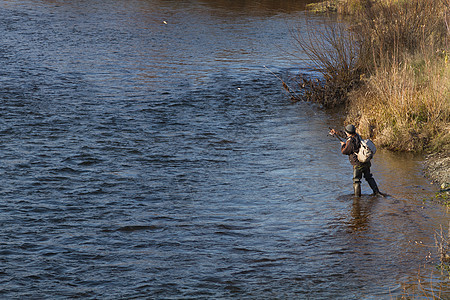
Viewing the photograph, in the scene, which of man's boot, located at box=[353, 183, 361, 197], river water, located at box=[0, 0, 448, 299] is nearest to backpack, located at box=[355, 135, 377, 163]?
man's boot, located at box=[353, 183, 361, 197]

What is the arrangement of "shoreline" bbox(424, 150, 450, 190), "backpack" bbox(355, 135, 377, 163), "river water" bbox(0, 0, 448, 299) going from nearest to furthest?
"river water" bbox(0, 0, 448, 299) < "backpack" bbox(355, 135, 377, 163) < "shoreline" bbox(424, 150, 450, 190)

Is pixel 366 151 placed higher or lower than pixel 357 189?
higher

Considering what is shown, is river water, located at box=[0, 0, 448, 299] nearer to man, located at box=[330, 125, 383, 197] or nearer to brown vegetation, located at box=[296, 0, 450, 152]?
man, located at box=[330, 125, 383, 197]

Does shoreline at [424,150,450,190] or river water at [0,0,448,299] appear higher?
shoreline at [424,150,450,190]

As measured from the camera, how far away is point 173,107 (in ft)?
57.5

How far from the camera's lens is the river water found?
783 cm

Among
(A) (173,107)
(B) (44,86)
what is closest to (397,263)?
(A) (173,107)

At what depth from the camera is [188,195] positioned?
1099 centimetres

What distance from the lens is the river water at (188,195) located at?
25.7 ft

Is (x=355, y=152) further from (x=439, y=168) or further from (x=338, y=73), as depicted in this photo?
(x=338, y=73)

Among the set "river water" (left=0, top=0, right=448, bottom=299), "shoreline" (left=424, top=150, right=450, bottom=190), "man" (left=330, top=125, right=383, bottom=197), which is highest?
"man" (left=330, top=125, right=383, bottom=197)

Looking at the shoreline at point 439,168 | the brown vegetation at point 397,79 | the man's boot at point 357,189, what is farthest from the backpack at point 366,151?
the brown vegetation at point 397,79

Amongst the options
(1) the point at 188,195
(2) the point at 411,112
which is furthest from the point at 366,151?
(2) the point at 411,112

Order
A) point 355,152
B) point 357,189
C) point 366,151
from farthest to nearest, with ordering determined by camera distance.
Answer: point 357,189, point 355,152, point 366,151
